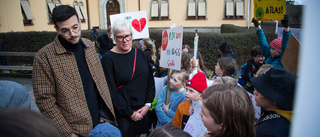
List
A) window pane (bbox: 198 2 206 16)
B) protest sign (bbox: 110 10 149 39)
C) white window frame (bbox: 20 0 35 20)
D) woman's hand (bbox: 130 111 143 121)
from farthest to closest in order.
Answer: window pane (bbox: 198 2 206 16)
white window frame (bbox: 20 0 35 20)
protest sign (bbox: 110 10 149 39)
woman's hand (bbox: 130 111 143 121)

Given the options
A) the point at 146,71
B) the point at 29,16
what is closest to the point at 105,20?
the point at 29,16

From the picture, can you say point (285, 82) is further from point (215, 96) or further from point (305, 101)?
point (305, 101)

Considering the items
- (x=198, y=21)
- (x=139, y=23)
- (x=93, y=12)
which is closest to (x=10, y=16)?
(x=139, y=23)

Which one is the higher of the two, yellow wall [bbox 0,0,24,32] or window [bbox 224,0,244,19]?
window [bbox 224,0,244,19]

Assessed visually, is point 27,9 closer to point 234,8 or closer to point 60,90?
point 60,90

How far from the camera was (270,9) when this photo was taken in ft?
10.6

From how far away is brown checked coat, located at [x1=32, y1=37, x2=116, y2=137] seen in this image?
1693mm

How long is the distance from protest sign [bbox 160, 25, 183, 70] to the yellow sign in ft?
5.45

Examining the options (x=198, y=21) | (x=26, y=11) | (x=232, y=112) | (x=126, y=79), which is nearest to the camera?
(x=232, y=112)

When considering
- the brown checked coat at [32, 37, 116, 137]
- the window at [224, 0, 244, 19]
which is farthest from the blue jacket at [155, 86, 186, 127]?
the window at [224, 0, 244, 19]

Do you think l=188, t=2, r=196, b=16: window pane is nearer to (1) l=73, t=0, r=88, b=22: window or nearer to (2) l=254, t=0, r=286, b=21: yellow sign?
(1) l=73, t=0, r=88, b=22: window

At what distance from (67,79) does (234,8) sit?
20.8m

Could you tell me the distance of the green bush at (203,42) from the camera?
8.80m

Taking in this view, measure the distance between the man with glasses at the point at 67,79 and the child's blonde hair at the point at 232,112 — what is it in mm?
1100
